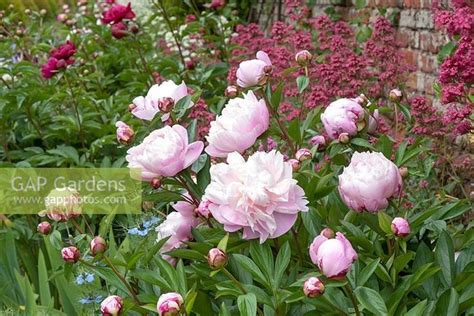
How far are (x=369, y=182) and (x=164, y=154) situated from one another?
331 mm

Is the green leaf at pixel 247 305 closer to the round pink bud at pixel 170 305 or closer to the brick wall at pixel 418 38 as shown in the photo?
the round pink bud at pixel 170 305

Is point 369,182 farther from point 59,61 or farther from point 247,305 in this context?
point 59,61

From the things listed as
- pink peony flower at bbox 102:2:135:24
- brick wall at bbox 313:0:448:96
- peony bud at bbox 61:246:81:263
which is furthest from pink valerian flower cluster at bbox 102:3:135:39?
peony bud at bbox 61:246:81:263

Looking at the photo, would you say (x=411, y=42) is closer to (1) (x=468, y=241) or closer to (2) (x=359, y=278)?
(1) (x=468, y=241)

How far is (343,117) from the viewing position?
56.0 inches

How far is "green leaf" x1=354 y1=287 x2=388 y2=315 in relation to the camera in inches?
45.0

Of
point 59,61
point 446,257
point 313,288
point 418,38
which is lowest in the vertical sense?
point 418,38

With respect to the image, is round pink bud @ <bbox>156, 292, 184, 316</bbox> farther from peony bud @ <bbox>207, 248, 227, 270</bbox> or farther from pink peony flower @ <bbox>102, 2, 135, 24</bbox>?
pink peony flower @ <bbox>102, 2, 135, 24</bbox>

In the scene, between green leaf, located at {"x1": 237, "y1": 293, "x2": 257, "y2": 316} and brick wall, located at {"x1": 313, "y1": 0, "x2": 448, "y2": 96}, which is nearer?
green leaf, located at {"x1": 237, "y1": 293, "x2": 257, "y2": 316}

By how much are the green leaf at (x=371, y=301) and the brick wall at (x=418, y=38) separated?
228 cm

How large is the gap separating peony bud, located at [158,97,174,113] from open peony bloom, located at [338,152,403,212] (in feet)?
1.18

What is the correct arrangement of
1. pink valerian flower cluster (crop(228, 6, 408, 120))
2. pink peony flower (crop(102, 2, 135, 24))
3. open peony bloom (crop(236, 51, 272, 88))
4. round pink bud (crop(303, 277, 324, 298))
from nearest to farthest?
round pink bud (crop(303, 277, 324, 298)) → open peony bloom (crop(236, 51, 272, 88)) → pink valerian flower cluster (crop(228, 6, 408, 120)) → pink peony flower (crop(102, 2, 135, 24))

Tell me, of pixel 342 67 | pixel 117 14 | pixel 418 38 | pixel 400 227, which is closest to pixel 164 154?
pixel 400 227

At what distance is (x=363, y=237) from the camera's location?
50.8 inches
